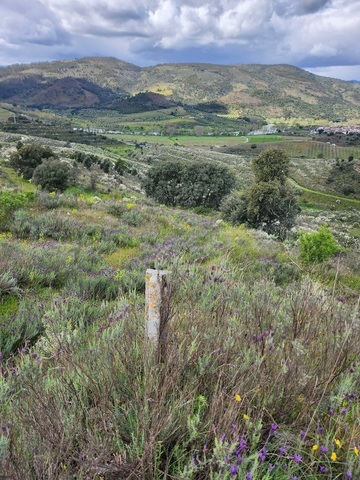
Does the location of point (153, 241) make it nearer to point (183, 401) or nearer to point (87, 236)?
point (87, 236)

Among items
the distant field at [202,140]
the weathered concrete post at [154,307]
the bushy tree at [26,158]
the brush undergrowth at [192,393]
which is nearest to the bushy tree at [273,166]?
the bushy tree at [26,158]

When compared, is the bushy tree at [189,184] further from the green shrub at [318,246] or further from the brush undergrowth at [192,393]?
the brush undergrowth at [192,393]

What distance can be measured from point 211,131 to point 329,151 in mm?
68644

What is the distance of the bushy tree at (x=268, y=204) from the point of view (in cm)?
2556

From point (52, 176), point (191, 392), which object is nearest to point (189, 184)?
point (52, 176)

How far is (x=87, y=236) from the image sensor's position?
8680mm

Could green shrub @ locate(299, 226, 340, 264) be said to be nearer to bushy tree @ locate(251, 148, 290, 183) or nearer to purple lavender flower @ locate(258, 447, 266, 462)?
purple lavender flower @ locate(258, 447, 266, 462)

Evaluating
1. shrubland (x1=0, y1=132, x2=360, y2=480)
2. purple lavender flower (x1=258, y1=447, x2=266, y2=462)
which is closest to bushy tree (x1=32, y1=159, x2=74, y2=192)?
shrubland (x1=0, y1=132, x2=360, y2=480)

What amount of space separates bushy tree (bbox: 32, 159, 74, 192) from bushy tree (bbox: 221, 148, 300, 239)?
13484 millimetres

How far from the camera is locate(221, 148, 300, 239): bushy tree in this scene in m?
25.6

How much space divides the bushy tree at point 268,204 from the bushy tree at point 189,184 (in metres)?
11.0

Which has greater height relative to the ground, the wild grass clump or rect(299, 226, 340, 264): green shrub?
the wild grass clump

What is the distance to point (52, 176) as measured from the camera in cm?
2784

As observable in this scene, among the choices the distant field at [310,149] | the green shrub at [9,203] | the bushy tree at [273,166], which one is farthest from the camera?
the distant field at [310,149]
